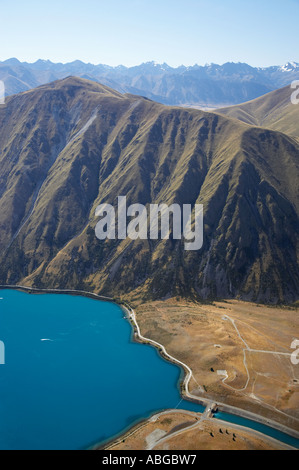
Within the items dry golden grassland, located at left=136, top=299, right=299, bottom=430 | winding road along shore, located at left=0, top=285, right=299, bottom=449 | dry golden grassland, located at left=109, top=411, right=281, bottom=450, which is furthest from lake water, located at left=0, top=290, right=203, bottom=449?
dry golden grassland, located at left=136, top=299, right=299, bottom=430

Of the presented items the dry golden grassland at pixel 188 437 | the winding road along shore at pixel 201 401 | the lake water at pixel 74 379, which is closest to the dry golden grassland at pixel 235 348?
the winding road along shore at pixel 201 401

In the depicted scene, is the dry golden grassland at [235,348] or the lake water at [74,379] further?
the dry golden grassland at [235,348]

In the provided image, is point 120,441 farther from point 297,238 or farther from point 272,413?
point 297,238

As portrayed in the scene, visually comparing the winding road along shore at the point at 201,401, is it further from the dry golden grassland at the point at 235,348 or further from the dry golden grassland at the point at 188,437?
the dry golden grassland at the point at 188,437

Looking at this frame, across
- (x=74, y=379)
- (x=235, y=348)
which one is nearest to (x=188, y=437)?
(x=74, y=379)

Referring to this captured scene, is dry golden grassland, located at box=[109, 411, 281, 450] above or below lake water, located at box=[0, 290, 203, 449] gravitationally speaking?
below

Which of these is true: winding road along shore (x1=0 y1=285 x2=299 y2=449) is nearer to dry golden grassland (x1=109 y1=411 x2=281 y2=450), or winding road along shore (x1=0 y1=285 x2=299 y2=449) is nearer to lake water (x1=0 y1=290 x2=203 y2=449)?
lake water (x1=0 y1=290 x2=203 y2=449)

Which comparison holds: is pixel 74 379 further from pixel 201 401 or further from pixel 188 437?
pixel 188 437

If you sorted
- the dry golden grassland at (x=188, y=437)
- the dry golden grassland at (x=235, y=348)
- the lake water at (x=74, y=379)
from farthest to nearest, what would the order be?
the dry golden grassland at (x=235, y=348) < the lake water at (x=74, y=379) < the dry golden grassland at (x=188, y=437)

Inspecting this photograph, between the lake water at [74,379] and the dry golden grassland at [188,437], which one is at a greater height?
the lake water at [74,379]
